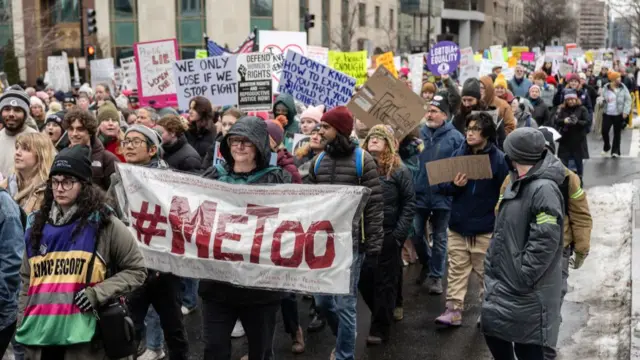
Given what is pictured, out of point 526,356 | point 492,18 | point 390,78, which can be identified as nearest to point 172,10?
point 390,78

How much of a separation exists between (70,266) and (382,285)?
302 centimetres

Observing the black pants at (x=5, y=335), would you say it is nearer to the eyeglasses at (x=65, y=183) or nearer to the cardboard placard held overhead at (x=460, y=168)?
the eyeglasses at (x=65, y=183)

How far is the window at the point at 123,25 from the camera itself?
4953 centimetres

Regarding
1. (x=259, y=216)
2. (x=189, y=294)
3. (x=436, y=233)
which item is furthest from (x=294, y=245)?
(x=436, y=233)

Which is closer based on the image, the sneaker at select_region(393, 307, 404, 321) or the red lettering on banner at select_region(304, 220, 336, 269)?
the red lettering on banner at select_region(304, 220, 336, 269)

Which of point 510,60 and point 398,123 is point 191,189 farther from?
point 510,60

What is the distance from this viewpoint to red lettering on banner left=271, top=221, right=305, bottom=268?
487 cm

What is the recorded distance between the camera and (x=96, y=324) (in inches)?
158

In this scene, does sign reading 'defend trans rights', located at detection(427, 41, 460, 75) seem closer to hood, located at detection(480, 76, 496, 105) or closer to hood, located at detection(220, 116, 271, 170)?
hood, located at detection(480, 76, 496, 105)

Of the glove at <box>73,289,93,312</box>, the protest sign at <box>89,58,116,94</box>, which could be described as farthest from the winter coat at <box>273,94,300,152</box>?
the protest sign at <box>89,58,116,94</box>

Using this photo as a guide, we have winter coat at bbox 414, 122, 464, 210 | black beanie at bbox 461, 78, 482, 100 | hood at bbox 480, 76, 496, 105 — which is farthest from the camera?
hood at bbox 480, 76, 496, 105

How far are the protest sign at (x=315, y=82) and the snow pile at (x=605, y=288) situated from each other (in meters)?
3.68

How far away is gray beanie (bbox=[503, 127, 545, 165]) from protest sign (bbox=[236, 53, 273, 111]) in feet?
19.1

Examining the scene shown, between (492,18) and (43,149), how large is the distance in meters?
95.7
